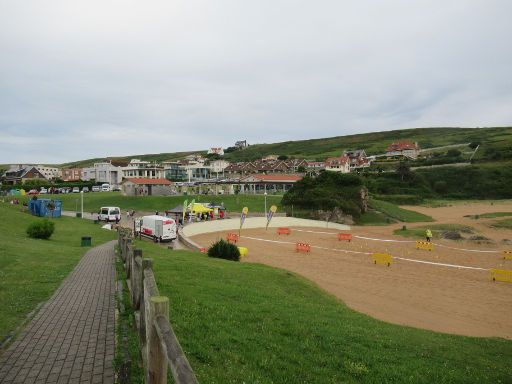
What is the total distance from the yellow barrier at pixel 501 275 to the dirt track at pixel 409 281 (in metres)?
0.48

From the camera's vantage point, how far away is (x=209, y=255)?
23.3 m

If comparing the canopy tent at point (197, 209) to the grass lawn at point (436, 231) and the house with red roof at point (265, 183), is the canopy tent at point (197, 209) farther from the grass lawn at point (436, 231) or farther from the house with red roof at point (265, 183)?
the house with red roof at point (265, 183)

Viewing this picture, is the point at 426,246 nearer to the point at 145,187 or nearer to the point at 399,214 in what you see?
the point at 399,214

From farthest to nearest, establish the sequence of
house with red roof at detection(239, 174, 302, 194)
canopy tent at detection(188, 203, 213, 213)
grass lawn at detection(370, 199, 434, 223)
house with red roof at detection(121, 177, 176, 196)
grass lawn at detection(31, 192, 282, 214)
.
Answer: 1. house with red roof at detection(239, 174, 302, 194)
2. house with red roof at detection(121, 177, 176, 196)
3. grass lawn at detection(31, 192, 282, 214)
4. grass lawn at detection(370, 199, 434, 223)
5. canopy tent at detection(188, 203, 213, 213)

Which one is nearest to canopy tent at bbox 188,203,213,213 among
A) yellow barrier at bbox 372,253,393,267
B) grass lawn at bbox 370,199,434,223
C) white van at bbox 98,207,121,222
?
white van at bbox 98,207,121,222

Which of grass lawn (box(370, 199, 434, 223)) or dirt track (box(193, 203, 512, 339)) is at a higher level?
grass lawn (box(370, 199, 434, 223))

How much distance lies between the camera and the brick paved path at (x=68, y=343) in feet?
18.9

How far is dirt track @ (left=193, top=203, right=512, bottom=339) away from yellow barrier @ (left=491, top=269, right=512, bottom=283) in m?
0.48

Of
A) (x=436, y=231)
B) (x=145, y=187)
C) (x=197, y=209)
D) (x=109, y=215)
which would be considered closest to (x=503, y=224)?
(x=436, y=231)

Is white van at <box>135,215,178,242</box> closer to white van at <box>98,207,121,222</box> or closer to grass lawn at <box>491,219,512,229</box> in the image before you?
white van at <box>98,207,121,222</box>

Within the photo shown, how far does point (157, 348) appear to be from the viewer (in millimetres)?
3443

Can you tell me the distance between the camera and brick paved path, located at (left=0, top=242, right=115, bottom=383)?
5.76m

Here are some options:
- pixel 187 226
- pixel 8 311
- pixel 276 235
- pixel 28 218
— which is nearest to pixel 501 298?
pixel 8 311

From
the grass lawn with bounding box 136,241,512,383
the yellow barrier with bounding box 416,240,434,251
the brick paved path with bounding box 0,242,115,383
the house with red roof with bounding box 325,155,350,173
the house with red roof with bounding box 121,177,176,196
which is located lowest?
the yellow barrier with bounding box 416,240,434,251
